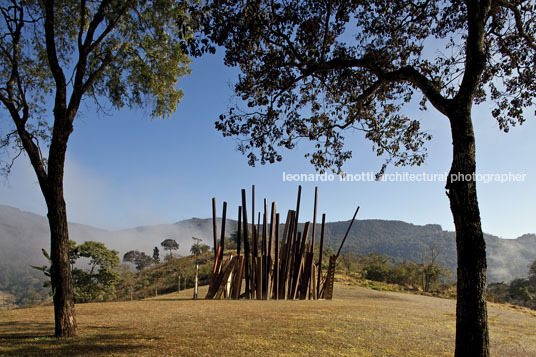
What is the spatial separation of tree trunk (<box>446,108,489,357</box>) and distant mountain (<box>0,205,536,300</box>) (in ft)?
323

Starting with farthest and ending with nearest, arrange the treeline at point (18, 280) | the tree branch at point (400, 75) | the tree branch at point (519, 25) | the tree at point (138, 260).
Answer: the treeline at point (18, 280)
the tree at point (138, 260)
the tree branch at point (519, 25)
the tree branch at point (400, 75)

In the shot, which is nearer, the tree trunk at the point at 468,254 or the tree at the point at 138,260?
the tree trunk at the point at 468,254

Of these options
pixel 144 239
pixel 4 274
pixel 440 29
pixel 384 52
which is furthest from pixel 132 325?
pixel 144 239

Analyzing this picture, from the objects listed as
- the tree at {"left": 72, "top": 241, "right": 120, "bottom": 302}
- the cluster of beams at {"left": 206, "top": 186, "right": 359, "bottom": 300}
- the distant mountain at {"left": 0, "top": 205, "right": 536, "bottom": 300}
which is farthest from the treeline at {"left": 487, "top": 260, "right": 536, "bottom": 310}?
the distant mountain at {"left": 0, "top": 205, "right": 536, "bottom": 300}

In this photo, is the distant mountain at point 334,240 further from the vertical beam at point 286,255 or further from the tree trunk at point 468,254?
the tree trunk at point 468,254

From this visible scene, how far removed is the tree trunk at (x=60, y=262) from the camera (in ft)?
14.3

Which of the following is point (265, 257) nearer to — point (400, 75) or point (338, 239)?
point (400, 75)

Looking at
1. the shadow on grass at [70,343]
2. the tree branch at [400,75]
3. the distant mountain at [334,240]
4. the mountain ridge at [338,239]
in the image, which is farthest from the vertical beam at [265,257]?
the mountain ridge at [338,239]

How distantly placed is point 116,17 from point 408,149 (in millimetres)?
6029

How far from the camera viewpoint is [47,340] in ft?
13.5

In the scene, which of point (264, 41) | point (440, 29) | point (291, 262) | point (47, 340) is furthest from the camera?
point (291, 262)

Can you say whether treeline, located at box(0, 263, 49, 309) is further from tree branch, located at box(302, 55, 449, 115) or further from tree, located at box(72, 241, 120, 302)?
tree branch, located at box(302, 55, 449, 115)

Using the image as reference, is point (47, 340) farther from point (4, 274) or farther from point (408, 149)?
point (4, 274)

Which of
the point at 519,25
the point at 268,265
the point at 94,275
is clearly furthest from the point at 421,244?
the point at 519,25
